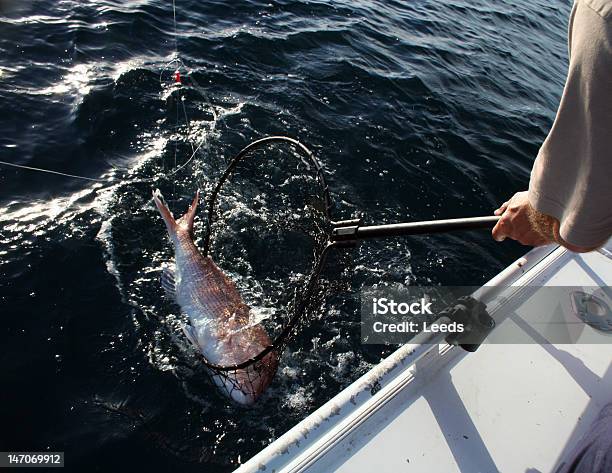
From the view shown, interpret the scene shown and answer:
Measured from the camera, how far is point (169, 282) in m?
4.44

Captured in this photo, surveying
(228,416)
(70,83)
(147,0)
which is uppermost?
(147,0)

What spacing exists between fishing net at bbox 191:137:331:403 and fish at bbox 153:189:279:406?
0.5 inches

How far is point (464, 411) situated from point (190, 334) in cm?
257

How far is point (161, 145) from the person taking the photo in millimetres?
5801

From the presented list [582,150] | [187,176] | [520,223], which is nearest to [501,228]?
[520,223]

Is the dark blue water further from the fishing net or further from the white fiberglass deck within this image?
the white fiberglass deck

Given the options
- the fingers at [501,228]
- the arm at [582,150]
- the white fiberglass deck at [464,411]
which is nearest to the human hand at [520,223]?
the fingers at [501,228]

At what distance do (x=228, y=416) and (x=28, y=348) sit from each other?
187 cm

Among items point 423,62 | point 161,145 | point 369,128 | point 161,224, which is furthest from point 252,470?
point 423,62

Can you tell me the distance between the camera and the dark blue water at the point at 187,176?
3521mm

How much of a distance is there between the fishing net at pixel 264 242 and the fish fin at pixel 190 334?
216 mm

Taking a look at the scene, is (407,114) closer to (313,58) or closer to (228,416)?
(313,58)

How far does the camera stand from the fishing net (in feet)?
12.7

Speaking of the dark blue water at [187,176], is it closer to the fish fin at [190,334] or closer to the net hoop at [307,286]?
the fish fin at [190,334]
